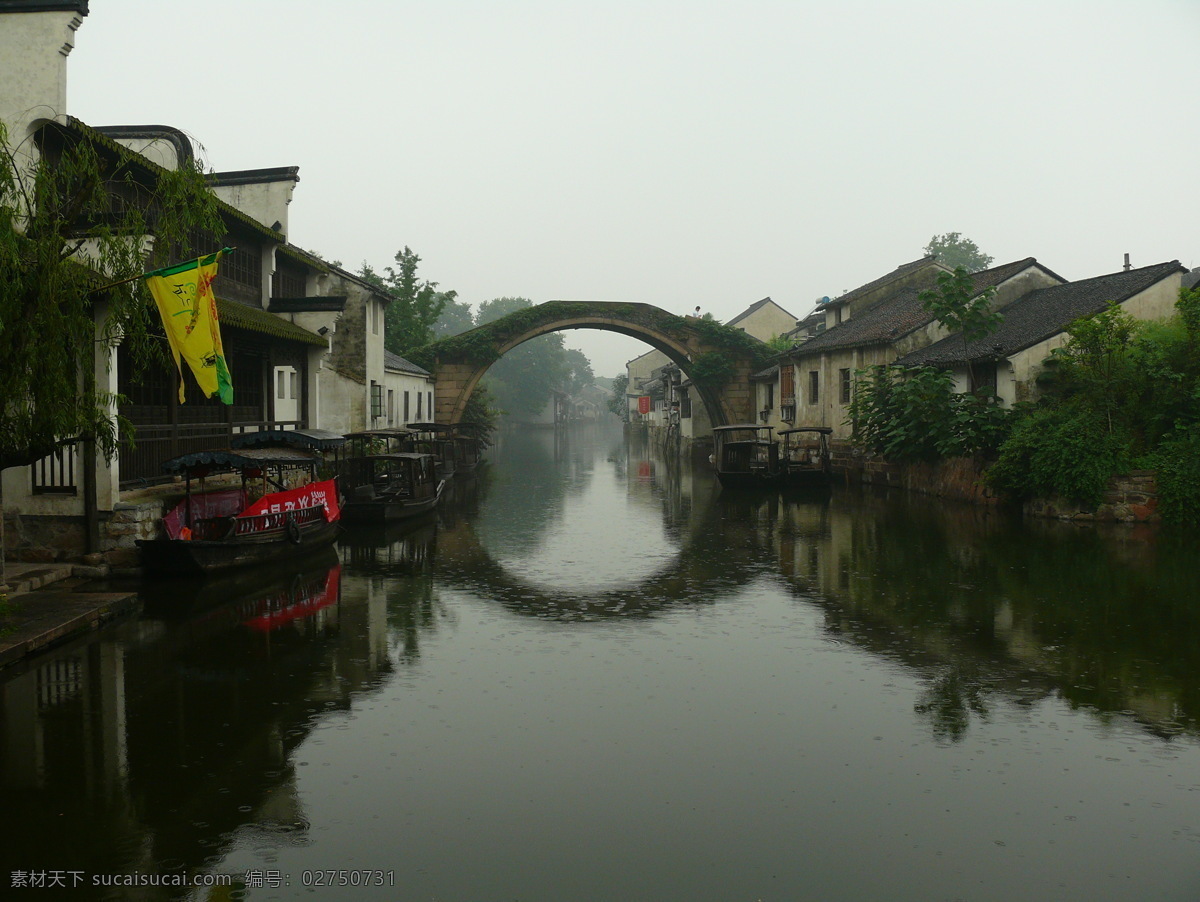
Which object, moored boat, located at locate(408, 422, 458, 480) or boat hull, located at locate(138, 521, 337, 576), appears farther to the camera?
moored boat, located at locate(408, 422, 458, 480)

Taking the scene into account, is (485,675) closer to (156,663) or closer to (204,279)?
(156,663)

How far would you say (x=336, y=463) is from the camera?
2250 cm

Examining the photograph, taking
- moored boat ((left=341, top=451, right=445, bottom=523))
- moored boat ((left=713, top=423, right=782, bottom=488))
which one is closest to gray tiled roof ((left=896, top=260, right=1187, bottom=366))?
moored boat ((left=713, top=423, right=782, bottom=488))

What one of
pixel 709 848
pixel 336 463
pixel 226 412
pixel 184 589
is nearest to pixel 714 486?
pixel 336 463

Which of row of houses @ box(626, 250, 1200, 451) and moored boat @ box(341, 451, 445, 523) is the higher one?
row of houses @ box(626, 250, 1200, 451)

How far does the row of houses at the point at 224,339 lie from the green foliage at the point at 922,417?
15.6 m

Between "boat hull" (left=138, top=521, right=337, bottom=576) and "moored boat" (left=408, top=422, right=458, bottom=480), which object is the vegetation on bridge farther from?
"boat hull" (left=138, top=521, right=337, bottom=576)

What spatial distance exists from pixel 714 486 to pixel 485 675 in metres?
23.0

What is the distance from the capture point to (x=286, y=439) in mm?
17984

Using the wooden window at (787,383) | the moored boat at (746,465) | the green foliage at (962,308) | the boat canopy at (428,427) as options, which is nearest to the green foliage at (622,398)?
the wooden window at (787,383)

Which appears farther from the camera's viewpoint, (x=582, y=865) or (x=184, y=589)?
(x=184, y=589)

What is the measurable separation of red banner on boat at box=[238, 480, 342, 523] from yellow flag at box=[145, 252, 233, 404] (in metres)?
3.63

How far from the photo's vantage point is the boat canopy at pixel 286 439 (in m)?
17.6

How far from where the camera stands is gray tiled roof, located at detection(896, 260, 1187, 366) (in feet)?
82.6
